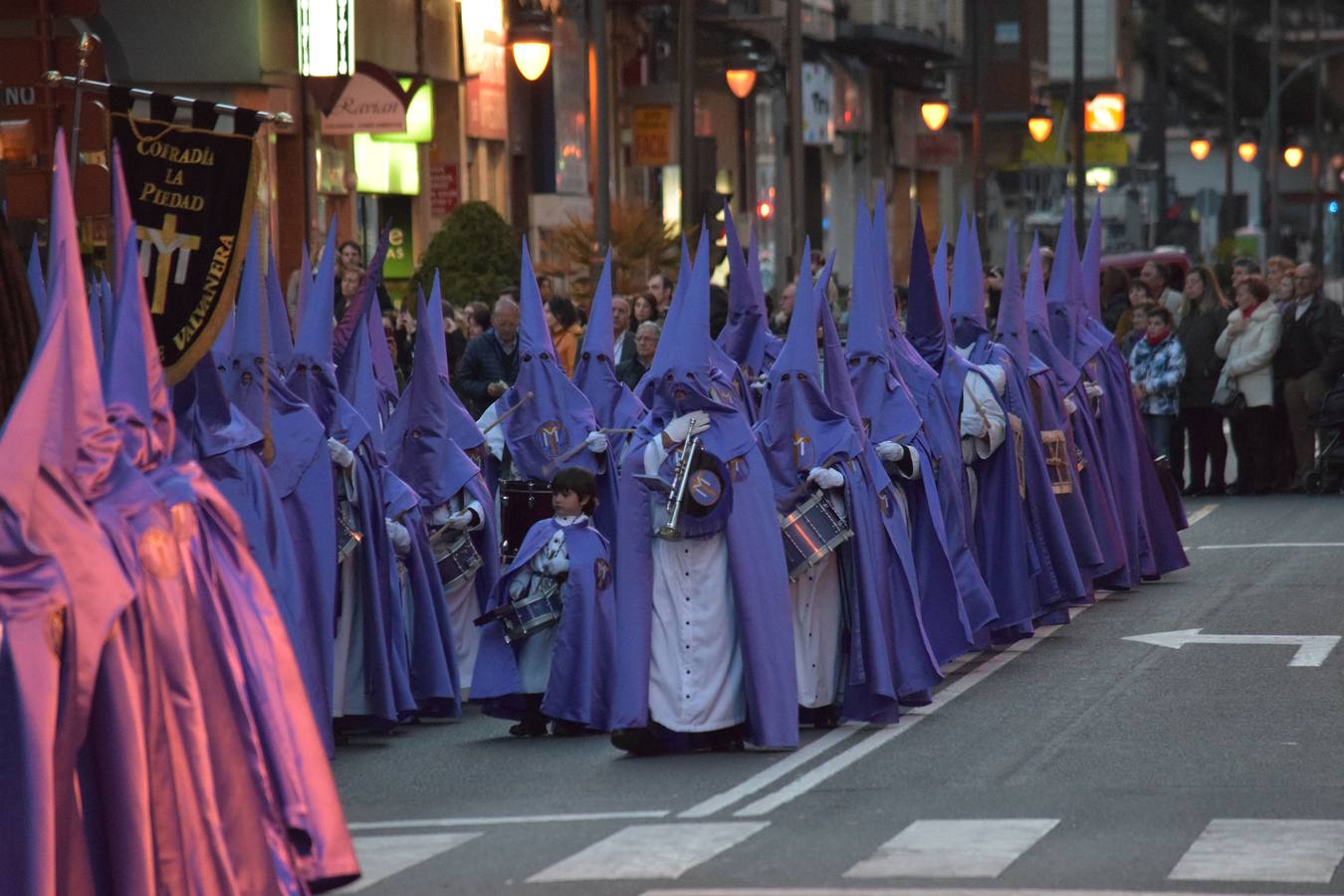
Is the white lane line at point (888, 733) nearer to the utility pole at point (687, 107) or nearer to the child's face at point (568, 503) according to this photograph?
the child's face at point (568, 503)

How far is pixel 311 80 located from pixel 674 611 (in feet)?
47.5

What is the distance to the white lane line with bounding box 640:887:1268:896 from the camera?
819cm

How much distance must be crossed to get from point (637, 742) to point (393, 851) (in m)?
2.38

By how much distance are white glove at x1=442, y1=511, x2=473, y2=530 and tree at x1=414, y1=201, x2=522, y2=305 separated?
35.4ft

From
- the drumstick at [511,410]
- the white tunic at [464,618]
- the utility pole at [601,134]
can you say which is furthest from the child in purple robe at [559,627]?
the utility pole at [601,134]

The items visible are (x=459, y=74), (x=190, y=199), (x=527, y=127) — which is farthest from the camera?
(x=527, y=127)

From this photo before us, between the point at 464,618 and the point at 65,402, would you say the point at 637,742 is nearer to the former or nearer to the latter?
the point at 464,618

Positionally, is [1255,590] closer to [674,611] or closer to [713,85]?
[674,611]

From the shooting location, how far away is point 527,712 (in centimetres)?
1250

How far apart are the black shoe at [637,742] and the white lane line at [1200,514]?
35.2 feet

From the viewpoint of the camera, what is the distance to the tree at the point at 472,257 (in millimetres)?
24172

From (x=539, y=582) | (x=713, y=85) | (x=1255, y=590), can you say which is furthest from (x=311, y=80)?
(x=713, y=85)

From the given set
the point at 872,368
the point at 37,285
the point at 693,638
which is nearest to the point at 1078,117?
the point at 872,368

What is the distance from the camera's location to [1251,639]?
14.7 m
